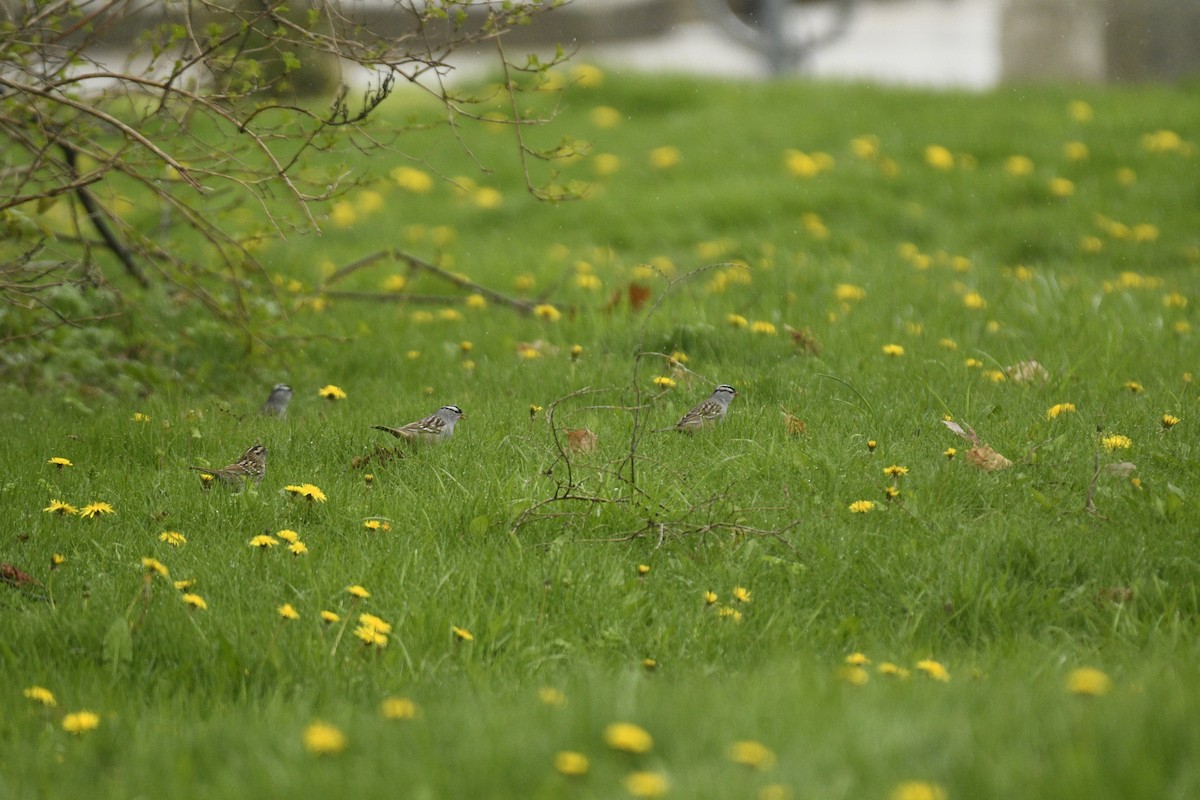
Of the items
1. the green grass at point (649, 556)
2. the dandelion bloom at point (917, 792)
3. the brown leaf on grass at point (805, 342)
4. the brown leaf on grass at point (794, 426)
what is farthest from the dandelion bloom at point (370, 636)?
the brown leaf on grass at point (805, 342)

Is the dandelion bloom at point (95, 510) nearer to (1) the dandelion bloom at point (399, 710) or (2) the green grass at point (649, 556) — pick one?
(2) the green grass at point (649, 556)

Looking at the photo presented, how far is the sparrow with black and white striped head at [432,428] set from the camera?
4844 millimetres

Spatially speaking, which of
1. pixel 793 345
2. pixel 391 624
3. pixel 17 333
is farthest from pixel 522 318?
pixel 391 624

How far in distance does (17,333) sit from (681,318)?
11.1 ft

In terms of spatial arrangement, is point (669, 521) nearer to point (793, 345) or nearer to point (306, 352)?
point (793, 345)

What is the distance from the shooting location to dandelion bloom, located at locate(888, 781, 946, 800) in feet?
7.46

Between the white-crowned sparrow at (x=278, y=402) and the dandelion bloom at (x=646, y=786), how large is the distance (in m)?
3.62

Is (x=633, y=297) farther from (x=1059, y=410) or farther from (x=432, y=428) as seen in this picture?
(x=1059, y=410)

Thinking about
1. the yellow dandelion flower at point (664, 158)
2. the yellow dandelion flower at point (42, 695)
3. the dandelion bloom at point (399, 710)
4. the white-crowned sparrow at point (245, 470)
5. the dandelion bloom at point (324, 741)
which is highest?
the yellow dandelion flower at point (664, 158)

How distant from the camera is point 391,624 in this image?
3611mm

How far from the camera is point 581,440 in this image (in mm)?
4855

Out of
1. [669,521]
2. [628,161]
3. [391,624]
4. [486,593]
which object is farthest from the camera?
[628,161]

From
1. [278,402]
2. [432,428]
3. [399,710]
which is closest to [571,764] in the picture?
[399,710]

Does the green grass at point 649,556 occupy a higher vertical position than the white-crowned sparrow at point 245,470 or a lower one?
lower
